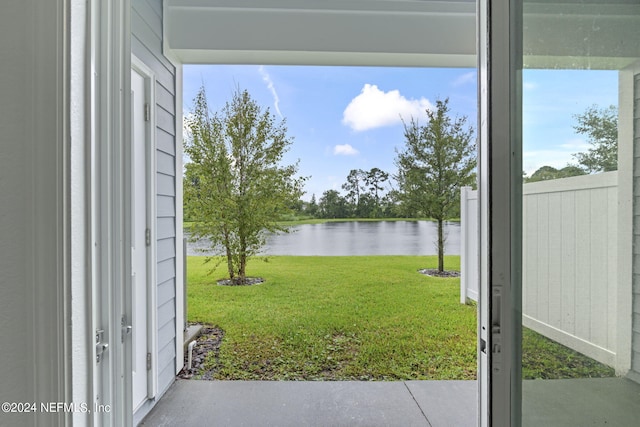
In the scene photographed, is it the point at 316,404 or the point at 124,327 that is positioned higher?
the point at 124,327

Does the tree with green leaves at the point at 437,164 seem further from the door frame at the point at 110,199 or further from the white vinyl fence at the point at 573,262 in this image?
the door frame at the point at 110,199

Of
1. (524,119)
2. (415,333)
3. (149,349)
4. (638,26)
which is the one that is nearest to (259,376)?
(149,349)

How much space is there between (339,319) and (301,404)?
1.93 m

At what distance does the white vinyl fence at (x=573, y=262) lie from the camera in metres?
0.84

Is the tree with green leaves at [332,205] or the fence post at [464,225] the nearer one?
the fence post at [464,225]

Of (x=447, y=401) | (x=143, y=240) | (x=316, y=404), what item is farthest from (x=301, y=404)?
(x=143, y=240)

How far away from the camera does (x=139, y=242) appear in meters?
2.12

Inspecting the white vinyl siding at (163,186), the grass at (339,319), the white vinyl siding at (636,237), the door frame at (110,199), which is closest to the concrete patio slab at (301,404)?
the white vinyl siding at (163,186)

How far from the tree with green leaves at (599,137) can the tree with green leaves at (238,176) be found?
3.74m

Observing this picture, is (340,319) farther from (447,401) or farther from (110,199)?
(110,199)

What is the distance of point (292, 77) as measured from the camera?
4.61m

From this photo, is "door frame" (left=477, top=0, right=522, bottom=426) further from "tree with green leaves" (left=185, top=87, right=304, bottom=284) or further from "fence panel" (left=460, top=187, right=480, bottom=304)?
"tree with green leaves" (left=185, top=87, right=304, bottom=284)

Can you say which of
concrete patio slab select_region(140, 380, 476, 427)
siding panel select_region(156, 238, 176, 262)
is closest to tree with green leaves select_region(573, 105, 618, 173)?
concrete patio slab select_region(140, 380, 476, 427)

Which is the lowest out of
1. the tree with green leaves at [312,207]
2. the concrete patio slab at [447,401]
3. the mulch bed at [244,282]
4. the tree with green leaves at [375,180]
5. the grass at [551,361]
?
the concrete patio slab at [447,401]
